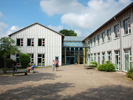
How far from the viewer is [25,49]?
26.7 meters

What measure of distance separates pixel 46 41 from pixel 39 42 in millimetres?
1519

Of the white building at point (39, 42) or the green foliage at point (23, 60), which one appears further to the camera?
the white building at point (39, 42)

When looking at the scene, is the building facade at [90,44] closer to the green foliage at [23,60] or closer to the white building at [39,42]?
the white building at [39,42]

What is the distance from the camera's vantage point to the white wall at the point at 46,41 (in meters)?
26.7

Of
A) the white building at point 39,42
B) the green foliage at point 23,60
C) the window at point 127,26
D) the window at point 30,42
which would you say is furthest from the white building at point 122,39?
the window at point 30,42

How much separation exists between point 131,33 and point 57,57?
1700cm

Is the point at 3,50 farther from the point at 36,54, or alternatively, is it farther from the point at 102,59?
the point at 102,59

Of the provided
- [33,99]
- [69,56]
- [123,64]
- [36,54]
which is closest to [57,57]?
[36,54]

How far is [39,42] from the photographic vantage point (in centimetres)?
2702

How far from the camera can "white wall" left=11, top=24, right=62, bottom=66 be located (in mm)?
26688

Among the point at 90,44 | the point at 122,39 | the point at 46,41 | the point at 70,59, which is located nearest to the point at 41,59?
the point at 46,41

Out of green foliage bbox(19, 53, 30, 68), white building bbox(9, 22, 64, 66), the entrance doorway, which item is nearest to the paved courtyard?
green foliage bbox(19, 53, 30, 68)

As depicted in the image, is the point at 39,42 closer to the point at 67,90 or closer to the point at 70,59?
the point at 70,59

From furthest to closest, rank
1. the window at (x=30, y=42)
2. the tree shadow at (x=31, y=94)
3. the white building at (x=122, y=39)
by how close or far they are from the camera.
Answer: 1. the window at (x=30, y=42)
2. the white building at (x=122, y=39)
3. the tree shadow at (x=31, y=94)
